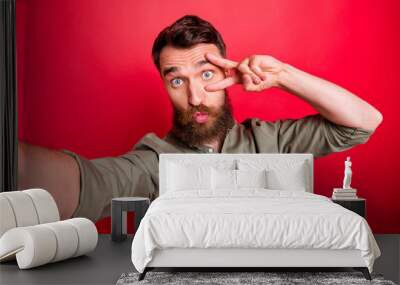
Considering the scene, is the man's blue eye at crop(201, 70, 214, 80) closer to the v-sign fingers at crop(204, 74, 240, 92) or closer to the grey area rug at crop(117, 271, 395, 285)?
the v-sign fingers at crop(204, 74, 240, 92)

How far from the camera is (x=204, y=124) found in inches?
262

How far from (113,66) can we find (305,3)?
2.17 m

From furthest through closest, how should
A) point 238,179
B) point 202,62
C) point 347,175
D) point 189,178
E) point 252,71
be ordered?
point 252,71, point 202,62, point 347,175, point 189,178, point 238,179

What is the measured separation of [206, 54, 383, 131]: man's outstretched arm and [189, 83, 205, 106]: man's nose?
0.08m

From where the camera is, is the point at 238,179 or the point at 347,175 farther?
the point at 347,175

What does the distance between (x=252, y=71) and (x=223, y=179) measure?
130cm

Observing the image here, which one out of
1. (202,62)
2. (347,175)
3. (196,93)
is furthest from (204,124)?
(347,175)

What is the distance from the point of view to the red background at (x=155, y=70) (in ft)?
22.1

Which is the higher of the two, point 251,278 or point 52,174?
point 52,174

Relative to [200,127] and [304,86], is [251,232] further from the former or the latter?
[304,86]

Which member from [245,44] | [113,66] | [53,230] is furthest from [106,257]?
[245,44]

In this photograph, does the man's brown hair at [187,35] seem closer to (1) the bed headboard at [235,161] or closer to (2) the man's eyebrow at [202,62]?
(2) the man's eyebrow at [202,62]

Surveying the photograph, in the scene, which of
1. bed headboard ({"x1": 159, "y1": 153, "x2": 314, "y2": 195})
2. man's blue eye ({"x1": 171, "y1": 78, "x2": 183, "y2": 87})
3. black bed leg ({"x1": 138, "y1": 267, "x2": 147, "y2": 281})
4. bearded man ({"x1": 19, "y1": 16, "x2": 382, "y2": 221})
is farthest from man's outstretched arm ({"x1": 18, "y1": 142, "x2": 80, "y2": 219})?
black bed leg ({"x1": 138, "y1": 267, "x2": 147, "y2": 281})

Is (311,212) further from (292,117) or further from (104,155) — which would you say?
(104,155)
